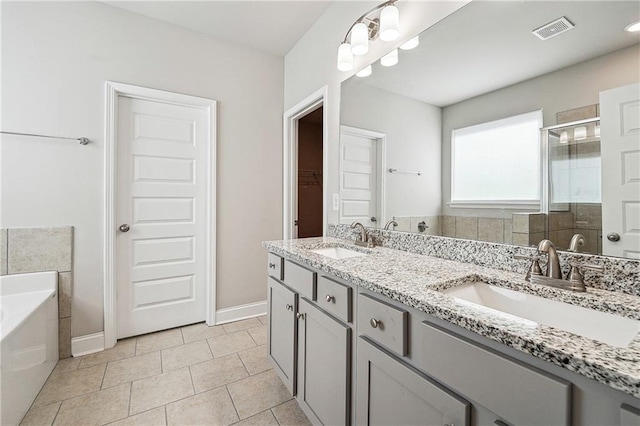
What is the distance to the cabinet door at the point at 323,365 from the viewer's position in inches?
43.9

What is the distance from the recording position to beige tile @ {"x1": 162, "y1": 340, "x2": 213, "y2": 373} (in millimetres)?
1987

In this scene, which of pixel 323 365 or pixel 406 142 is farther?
pixel 406 142

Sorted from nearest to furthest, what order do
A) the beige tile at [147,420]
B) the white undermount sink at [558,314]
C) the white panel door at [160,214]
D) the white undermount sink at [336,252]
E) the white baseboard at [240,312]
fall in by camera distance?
the white undermount sink at [558,314] < the beige tile at [147,420] < the white undermount sink at [336,252] < the white panel door at [160,214] < the white baseboard at [240,312]

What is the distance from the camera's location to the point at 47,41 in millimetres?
2008

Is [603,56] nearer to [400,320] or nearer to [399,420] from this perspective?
[400,320]

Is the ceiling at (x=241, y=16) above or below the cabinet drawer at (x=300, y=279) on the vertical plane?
above

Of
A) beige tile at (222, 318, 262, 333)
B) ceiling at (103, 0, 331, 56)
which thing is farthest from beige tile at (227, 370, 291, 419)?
ceiling at (103, 0, 331, 56)

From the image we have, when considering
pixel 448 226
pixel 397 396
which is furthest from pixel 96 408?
pixel 448 226

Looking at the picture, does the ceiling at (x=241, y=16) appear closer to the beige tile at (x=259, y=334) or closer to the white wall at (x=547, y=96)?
the white wall at (x=547, y=96)

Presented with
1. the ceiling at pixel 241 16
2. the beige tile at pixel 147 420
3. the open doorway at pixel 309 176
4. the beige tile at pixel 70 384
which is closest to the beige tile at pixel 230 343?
the beige tile at pixel 147 420

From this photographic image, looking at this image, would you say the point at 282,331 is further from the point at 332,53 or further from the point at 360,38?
the point at 332,53

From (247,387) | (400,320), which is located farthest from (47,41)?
(400,320)

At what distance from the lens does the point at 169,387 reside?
174cm

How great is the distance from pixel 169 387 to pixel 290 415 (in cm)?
81
